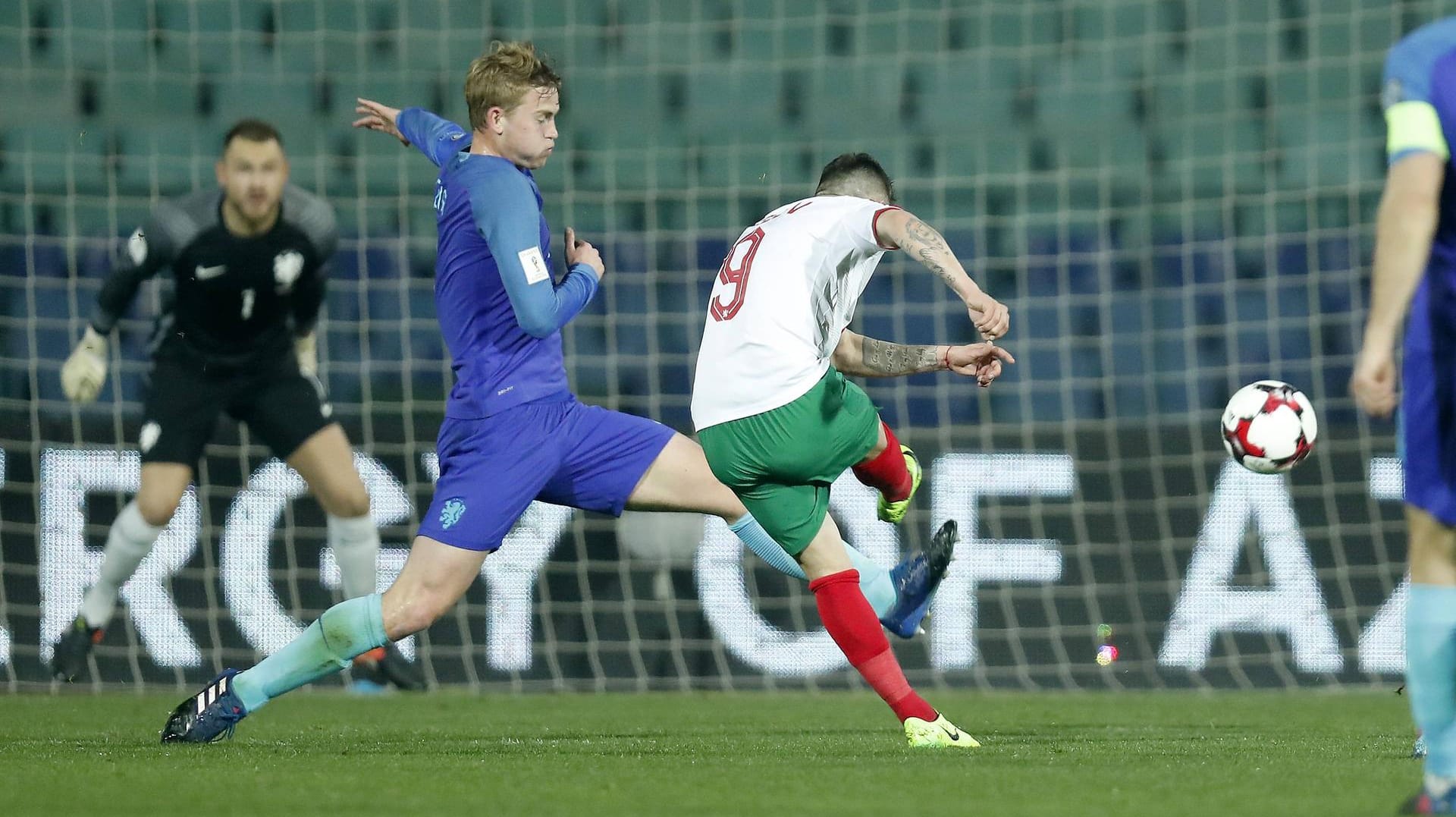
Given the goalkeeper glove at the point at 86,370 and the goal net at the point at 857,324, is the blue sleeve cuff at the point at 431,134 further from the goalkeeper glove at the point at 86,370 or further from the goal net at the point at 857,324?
the goal net at the point at 857,324

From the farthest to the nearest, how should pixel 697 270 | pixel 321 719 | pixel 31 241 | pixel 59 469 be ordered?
1. pixel 697 270
2. pixel 31 241
3. pixel 59 469
4. pixel 321 719

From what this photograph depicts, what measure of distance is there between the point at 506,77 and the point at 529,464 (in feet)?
3.41

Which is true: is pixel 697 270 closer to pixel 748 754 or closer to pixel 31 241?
pixel 31 241

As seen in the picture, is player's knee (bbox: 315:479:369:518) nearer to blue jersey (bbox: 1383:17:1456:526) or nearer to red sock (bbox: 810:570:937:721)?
red sock (bbox: 810:570:937:721)

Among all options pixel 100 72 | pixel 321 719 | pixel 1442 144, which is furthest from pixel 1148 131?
pixel 1442 144

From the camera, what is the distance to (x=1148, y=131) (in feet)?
43.3

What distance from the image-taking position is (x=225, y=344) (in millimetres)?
7531

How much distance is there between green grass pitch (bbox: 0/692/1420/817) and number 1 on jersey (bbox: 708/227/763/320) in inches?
46.3

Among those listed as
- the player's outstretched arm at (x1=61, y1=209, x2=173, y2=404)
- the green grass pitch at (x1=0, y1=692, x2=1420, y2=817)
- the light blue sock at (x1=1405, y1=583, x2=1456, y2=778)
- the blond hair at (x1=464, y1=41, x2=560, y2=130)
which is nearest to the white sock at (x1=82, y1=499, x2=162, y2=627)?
the green grass pitch at (x1=0, y1=692, x2=1420, y2=817)

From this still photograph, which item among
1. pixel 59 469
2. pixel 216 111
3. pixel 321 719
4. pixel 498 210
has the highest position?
pixel 216 111

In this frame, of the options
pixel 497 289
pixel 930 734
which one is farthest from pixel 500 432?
pixel 930 734

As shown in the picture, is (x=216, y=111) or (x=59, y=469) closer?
(x=59, y=469)

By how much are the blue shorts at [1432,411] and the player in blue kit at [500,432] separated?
210 cm

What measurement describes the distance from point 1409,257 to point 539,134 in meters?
2.63
